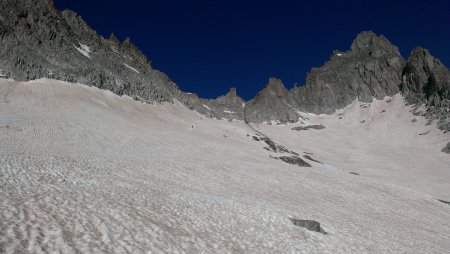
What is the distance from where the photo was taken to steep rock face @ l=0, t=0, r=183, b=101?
242ft

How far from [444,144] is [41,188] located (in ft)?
395

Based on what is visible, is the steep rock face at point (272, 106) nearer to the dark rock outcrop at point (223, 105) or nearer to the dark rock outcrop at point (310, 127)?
the dark rock outcrop at point (223, 105)

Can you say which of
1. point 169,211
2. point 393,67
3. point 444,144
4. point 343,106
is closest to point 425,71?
point 393,67

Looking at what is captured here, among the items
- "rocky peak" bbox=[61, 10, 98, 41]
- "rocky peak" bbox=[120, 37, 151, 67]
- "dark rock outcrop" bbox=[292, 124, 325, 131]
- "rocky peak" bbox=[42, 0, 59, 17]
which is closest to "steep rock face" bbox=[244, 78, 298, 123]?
"dark rock outcrop" bbox=[292, 124, 325, 131]

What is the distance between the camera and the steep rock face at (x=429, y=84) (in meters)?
137

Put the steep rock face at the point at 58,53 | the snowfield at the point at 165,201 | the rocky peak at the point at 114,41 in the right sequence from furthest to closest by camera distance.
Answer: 1. the rocky peak at the point at 114,41
2. the steep rock face at the point at 58,53
3. the snowfield at the point at 165,201

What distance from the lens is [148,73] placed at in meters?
121

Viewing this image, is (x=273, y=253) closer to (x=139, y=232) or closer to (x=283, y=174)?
(x=139, y=232)

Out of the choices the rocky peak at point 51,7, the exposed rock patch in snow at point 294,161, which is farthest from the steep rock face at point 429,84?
the rocky peak at point 51,7

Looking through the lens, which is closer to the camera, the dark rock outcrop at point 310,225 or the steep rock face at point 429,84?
the dark rock outcrop at point 310,225

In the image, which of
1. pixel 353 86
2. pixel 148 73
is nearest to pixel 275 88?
pixel 353 86

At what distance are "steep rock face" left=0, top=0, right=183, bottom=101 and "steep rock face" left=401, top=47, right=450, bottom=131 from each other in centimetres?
10053

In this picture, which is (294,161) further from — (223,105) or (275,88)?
(275,88)

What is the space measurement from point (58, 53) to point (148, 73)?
1536 inches
